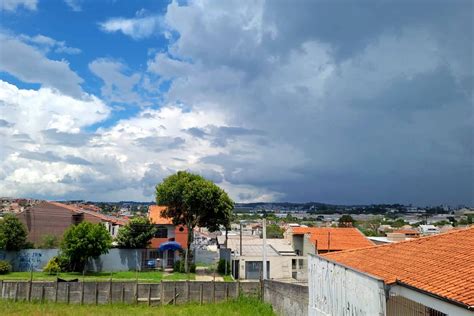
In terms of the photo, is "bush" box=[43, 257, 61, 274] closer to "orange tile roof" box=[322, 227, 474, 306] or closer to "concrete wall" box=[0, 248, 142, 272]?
"concrete wall" box=[0, 248, 142, 272]

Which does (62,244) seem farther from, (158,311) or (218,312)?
(218,312)

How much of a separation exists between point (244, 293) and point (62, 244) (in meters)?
16.5

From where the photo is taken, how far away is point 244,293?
79.8 feet

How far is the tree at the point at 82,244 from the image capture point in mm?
33062

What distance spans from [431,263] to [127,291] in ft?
57.8

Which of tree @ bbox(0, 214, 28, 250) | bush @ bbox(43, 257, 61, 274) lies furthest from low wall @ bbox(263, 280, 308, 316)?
tree @ bbox(0, 214, 28, 250)

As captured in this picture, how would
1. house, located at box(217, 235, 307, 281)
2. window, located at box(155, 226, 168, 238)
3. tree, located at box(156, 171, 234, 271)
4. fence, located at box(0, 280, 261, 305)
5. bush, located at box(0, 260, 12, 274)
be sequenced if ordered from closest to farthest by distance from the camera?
fence, located at box(0, 280, 261, 305)
house, located at box(217, 235, 307, 281)
bush, located at box(0, 260, 12, 274)
tree, located at box(156, 171, 234, 271)
window, located at box(155, 226, 168, 238)

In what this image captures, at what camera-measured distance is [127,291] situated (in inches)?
929

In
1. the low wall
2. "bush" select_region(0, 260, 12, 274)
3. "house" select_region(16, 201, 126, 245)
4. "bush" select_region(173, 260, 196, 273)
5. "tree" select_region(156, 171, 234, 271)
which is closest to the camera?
the low wall

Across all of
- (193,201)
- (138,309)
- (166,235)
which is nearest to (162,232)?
(166,235)

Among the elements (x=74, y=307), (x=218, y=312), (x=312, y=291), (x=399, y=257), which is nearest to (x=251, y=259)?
(x=218, y=312)

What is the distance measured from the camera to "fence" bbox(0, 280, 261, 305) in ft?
76.3

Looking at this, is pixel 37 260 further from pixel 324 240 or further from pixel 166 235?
pixel 324 240

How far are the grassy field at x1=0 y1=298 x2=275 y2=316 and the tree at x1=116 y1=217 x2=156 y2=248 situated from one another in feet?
50.8
